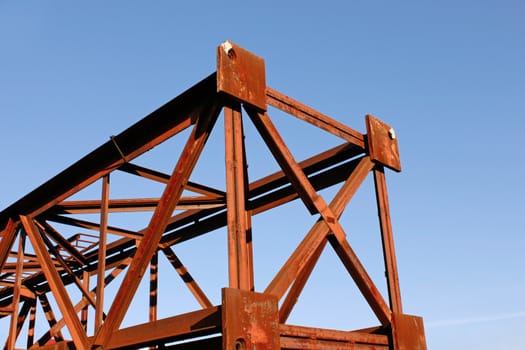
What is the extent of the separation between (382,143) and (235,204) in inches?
Result: 170

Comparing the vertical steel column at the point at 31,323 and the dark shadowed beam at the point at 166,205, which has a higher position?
the vertical steel column at the point at 31,323

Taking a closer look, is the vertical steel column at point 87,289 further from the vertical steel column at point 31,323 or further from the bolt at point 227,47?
the bolt at point 227,47

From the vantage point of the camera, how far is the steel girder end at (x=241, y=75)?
8242 mm

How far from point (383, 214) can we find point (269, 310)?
3985 millimetres

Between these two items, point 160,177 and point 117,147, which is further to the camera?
point 160,177

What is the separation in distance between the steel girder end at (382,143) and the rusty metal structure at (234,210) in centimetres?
2

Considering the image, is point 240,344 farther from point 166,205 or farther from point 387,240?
point 387,240

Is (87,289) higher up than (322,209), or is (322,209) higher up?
(87,289)

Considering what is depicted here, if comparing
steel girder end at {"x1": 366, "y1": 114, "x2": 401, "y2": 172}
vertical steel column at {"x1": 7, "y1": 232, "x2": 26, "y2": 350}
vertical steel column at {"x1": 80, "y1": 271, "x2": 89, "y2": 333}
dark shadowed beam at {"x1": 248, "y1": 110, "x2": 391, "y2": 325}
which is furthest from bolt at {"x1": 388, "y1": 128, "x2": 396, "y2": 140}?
vertical steel column at {"x1": 80, "y1": 271, "x2": 89, "y2": 333}

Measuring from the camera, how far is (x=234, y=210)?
7652mm

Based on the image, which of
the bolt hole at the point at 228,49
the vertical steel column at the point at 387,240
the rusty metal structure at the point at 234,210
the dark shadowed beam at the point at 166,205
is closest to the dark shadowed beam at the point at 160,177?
the rusty metal structure at the point at 234,210

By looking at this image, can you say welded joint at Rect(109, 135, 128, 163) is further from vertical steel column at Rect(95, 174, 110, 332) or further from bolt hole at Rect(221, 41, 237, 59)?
bolt hole at Rect(221, 41, 237, 59)

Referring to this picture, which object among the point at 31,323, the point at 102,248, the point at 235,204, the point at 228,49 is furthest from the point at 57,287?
the point at 31,323

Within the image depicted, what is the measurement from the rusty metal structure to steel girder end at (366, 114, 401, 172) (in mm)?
20
